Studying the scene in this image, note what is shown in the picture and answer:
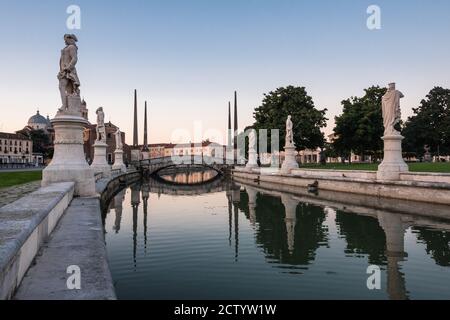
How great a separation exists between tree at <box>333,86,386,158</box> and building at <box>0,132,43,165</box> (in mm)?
78773

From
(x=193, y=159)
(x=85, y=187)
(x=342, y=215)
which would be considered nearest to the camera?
(x=85, y=187)

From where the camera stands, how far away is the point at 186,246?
9773mm

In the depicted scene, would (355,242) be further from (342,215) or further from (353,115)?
(353,115)

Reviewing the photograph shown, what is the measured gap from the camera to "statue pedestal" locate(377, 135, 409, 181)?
1841 cm

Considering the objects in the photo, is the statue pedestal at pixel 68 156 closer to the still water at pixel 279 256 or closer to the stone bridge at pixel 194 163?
the still water at pixel 279 256

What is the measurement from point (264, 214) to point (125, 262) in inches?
339

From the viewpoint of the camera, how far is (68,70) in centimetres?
1242

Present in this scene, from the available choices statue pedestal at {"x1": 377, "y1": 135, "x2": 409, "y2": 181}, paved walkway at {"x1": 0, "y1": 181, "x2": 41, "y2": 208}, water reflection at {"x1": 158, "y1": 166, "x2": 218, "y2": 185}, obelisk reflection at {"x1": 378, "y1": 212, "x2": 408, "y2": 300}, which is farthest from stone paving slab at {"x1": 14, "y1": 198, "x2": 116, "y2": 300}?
water reflection at {"x1": 158, "y1": 166, "x2": 218, "y2": 185}

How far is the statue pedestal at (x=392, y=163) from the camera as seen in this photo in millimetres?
18406

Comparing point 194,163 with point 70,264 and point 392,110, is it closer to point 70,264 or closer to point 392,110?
point 392,110

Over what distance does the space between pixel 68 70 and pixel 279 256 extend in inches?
348

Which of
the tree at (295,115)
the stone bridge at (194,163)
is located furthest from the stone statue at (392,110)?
the stone bridge at (194,163)

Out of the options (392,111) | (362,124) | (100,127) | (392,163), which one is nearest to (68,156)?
(392,163)
